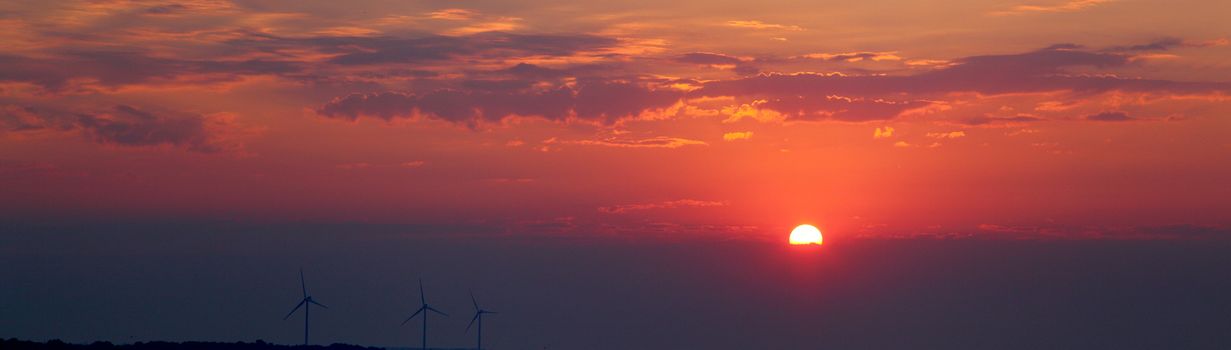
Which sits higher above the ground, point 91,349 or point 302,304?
point 302,304

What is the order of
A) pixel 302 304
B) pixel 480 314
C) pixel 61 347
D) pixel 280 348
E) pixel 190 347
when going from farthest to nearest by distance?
pixel 480 314 → pixel 302 304 → pixel 280 348 → pixel 190 347 → pixel 61 347

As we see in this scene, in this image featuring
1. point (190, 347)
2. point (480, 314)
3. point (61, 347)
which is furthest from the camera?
point (480, 314)

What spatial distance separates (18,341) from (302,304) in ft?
124

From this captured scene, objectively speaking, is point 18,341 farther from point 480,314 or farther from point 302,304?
point 480,314

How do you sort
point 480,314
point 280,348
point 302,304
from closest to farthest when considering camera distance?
point 280,348, point 302,304, point 480,314

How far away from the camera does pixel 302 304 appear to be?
15225cm

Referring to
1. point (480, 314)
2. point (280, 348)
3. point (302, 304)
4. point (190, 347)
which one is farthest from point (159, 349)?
point (480, 314)

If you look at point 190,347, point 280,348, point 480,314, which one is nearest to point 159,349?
point 190,347

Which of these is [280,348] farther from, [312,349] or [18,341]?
[18,341]

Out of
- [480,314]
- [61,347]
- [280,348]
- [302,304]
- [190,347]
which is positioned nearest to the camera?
[61,347]

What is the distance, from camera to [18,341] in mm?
117625

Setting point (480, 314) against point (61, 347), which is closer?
point (61, 347)

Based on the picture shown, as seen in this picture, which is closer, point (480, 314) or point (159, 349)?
point (159, 349)

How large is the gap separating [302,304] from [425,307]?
41.9 ft
